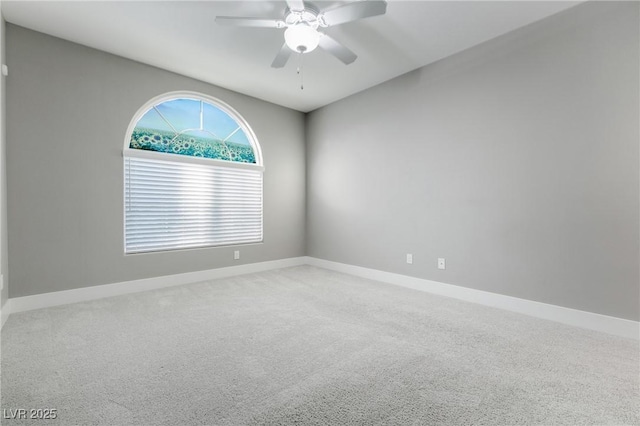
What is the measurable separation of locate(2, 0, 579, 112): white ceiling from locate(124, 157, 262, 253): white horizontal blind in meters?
1.30

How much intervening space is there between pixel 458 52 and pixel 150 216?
162 inches

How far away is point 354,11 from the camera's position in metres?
2.15

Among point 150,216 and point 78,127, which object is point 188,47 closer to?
point 78,127

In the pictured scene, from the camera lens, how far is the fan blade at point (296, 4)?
2144mm

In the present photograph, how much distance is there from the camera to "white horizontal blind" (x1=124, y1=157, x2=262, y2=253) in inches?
140

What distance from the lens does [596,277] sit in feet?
8.02

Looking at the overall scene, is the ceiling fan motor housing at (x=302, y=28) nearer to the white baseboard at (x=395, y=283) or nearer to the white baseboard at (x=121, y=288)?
the white baseboard at (x=395, y=283)

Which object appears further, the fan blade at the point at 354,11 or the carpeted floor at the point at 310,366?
the fan blade at the point at 354,11

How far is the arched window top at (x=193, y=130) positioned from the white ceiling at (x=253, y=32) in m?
0.41

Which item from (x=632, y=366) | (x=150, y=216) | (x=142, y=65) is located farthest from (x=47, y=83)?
(x=632, y=366)

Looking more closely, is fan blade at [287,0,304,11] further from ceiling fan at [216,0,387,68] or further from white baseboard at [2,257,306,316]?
white baseboard at [2,257,306,316]

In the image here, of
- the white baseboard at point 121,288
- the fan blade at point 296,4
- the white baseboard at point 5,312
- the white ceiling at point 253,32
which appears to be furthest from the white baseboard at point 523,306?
the white baseboard at point 5,312

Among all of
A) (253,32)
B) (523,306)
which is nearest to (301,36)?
(253,32)

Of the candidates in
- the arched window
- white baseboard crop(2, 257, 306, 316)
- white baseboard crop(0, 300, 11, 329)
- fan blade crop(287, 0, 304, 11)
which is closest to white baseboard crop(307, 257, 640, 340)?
white baseboard crop(2, 257, 306, 316)
